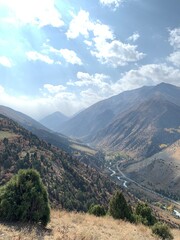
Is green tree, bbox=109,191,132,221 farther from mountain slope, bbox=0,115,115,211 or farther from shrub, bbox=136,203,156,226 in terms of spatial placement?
mountain slope, bbox=0,115,115,211

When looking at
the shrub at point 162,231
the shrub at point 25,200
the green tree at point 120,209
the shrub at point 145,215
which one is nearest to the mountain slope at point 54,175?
the shrub at point 145,215

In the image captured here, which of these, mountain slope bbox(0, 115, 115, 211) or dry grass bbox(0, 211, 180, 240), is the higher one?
dry grass bbox(0, 211, 180, 240)

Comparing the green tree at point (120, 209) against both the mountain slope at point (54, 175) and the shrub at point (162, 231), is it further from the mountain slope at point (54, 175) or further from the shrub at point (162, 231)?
the mountain slope at point (54, 175)

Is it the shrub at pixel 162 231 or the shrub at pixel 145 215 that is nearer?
the shrub at pixel 162 231

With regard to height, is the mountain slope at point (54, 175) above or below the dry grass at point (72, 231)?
below

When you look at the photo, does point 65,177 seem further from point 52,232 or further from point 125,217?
point 52,232

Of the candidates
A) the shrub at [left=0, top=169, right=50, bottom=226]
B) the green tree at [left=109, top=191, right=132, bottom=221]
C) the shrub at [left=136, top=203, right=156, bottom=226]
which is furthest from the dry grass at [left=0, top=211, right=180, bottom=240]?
the shrub at [left=136, top=203, right=156, bottom=226]

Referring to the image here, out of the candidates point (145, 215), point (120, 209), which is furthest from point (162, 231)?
point (145, 215)
